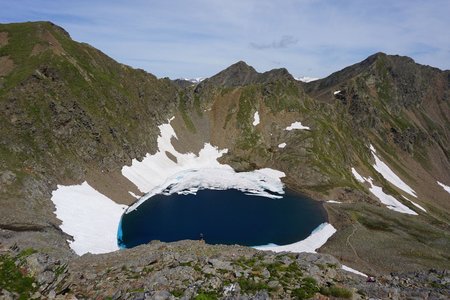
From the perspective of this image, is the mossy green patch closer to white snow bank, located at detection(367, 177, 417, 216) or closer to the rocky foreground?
the rocky foreground

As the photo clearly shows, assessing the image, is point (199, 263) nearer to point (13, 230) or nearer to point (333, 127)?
point (13, 230)

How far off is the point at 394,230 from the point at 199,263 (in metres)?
72.7

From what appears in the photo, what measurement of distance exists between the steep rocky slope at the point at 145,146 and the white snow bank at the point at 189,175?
3968 millimetres

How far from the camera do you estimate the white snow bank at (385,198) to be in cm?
12925

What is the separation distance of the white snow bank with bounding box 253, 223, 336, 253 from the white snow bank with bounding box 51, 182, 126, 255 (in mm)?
29140

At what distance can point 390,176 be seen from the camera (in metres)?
184

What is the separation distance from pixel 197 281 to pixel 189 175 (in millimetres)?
102731

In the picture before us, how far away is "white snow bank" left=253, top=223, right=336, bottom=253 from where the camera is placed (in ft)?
242

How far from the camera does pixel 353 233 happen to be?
82.0m

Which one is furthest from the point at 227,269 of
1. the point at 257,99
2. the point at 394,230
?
the point at 257,99

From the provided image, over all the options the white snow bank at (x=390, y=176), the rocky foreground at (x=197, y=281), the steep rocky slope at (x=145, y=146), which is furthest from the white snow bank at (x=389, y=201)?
the rocky foreground at (x=197, y=281)

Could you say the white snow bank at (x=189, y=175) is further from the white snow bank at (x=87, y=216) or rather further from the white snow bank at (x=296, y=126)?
the white snow bank at (x=296, y=126)

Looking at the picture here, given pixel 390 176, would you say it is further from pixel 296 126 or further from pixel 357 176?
pixel 296 126

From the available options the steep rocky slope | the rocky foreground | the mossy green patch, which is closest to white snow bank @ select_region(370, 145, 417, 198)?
the steep rocky slope
